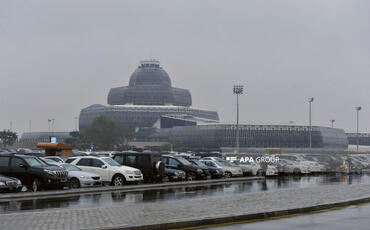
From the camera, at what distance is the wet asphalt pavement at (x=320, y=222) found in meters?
16.5

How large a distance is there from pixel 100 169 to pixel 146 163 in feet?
13.4

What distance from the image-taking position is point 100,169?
120 feet

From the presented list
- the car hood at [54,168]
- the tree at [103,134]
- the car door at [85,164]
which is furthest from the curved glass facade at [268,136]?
→ the car hood at [54,168]

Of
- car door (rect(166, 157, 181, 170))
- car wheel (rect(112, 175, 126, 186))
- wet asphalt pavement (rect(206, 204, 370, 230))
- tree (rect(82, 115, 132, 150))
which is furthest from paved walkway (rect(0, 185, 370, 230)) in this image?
tree (rect(82, 115, 132, 150))

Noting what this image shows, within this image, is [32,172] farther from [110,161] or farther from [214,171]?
[214,171]

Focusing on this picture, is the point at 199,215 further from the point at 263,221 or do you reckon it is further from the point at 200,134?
the point at 200,134

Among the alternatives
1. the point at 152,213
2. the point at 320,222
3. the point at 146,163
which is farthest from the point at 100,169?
the point at 320,222

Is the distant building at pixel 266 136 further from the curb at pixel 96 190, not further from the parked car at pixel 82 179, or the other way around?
the parked car at pixel 82 179

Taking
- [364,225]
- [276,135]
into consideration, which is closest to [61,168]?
[364,225]

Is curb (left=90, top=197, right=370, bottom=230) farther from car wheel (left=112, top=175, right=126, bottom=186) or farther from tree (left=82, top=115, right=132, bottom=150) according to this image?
tree (left=82, top=115, right=132, bottom=150)

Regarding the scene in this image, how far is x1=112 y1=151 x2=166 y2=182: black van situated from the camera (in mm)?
39594

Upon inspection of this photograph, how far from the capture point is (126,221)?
16781 millimetres

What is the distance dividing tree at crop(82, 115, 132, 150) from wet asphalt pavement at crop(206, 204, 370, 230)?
15186cm

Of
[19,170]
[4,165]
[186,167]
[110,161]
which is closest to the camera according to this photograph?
[19,170]
